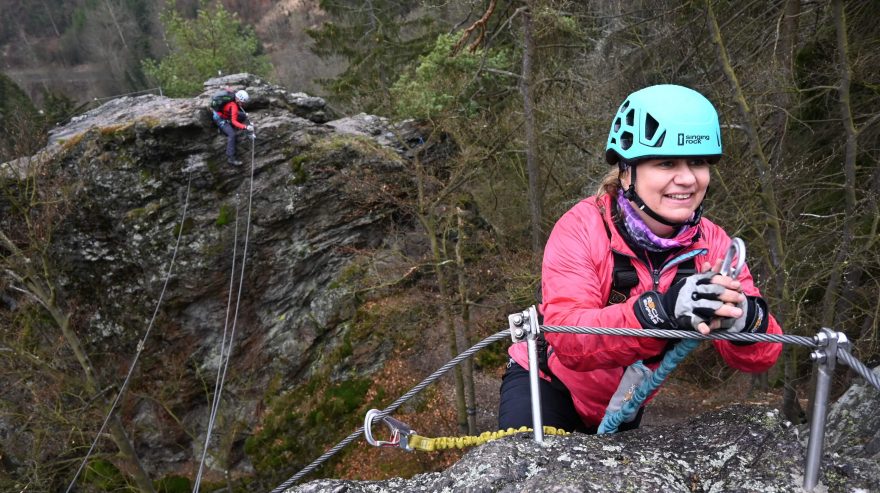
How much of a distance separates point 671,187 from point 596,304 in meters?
0.60

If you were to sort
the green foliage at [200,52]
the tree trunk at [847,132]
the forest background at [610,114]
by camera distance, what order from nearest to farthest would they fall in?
the tree trunk at [847,132]
the forest background at [610,114]
the green foliage at [200,52]

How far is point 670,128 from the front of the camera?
Answer: 7.31 ft

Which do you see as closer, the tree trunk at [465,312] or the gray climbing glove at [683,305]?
the gray climbing glove at [683,305]

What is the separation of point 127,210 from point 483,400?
11.0m

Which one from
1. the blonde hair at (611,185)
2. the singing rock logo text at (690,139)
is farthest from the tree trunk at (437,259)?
the singing rock logo text at (690,139)

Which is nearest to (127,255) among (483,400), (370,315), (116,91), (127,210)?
(127,210)

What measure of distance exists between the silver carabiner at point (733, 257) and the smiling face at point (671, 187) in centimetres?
55

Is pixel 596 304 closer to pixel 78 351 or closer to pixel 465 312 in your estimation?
pixel 465 312

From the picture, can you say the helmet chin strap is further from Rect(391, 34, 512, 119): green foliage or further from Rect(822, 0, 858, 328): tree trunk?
Rect(391, 34, 512, 119): green foliage

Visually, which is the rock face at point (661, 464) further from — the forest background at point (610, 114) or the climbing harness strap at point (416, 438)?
the forest background at point (610, 114)

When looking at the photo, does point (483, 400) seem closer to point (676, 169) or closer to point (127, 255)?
point (127, 255)

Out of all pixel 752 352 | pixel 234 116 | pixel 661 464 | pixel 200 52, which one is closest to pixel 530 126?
pixel 234 116

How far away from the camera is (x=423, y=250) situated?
590 inches

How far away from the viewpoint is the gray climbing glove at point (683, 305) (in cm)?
166
